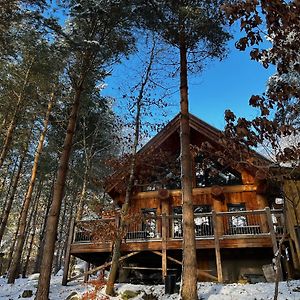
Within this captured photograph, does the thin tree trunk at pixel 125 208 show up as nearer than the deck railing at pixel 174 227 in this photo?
Yes

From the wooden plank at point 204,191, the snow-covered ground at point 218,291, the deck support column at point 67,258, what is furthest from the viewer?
the wooden plank at point 204,191

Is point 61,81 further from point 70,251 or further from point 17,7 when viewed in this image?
point 70,251

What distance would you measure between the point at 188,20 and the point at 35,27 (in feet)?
17.4

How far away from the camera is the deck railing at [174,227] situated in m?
12.2

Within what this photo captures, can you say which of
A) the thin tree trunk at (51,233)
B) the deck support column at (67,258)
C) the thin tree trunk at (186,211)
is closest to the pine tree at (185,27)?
the thin tree trunk at (186,211)

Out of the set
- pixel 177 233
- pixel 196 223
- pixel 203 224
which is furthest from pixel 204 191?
pixel 177 233

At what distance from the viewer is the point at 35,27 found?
1068cm

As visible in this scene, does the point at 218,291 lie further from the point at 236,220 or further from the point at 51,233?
the point at 236,220

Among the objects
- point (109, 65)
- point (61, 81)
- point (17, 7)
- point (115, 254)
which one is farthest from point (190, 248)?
point (61, 81)

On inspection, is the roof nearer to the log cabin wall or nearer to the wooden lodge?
the wooden lodge

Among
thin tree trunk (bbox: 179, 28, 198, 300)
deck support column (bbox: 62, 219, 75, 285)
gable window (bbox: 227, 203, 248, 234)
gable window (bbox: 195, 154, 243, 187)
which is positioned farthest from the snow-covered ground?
gable window (bbox: 195, 154, 243, 187)

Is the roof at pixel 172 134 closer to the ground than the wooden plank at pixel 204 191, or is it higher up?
higher up

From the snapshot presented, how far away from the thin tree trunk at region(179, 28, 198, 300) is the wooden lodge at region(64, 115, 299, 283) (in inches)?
70.6

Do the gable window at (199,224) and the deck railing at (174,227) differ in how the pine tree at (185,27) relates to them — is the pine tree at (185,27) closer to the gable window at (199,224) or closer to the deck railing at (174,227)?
the deck railing at (174,227)
